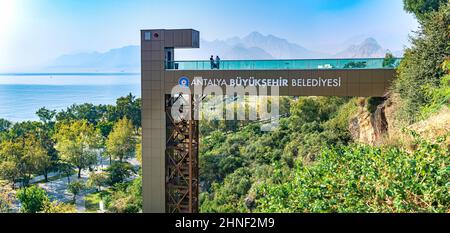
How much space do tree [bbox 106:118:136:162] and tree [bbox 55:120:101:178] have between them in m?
0.58

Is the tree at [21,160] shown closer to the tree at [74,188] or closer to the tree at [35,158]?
the tree at [35,158]

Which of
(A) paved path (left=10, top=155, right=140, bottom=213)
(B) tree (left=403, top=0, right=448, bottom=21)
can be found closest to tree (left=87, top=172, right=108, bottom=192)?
(A) paved path (left=10, top=155, right=140, bottom=213)

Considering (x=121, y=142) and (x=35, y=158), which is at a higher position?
(x=121, y=142)

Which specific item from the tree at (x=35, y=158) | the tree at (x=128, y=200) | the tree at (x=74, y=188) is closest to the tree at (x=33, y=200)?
the tree at (x=128, y=200)

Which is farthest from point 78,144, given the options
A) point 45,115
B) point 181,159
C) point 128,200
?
point 181,159

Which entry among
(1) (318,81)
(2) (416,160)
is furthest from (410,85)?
(2) (416,160)

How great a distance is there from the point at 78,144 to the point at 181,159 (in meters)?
11.1

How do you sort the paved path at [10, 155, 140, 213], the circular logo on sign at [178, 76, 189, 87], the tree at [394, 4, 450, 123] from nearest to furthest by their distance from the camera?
the tree at [394, 4, 450, 123] < the circular logo on sign at [178, 76, 189, 87] < the paved path at [10, 155, 140, 213]

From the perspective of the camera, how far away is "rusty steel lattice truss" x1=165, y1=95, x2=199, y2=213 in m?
8.64

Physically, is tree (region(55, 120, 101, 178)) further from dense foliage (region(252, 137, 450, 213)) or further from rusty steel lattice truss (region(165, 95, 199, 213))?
dense foliage (region(252, 137, 450, 213))

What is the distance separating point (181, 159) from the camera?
8711 millimetres

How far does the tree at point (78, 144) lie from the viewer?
723 inches

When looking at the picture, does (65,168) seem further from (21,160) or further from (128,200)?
(128,200)

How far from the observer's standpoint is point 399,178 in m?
4.44
